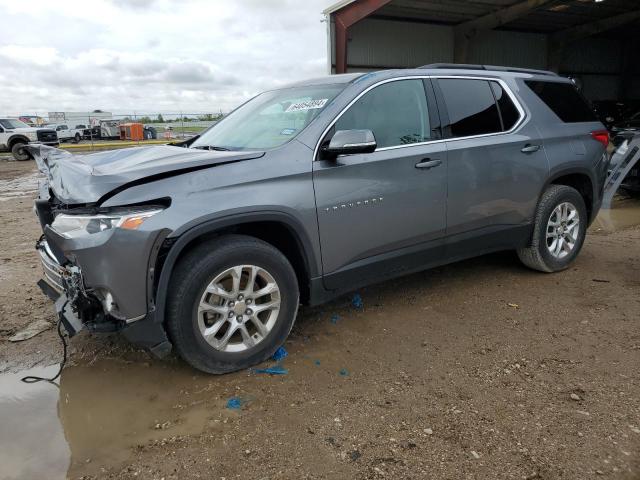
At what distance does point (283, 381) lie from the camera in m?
3.08

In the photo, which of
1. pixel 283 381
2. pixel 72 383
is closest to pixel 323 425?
pixel 283 381

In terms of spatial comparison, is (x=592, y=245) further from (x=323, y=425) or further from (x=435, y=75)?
(x=323, y=425)

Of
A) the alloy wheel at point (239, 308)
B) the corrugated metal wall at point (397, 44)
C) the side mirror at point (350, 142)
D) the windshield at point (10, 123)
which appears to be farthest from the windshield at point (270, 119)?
the windshield at point (10, 123)

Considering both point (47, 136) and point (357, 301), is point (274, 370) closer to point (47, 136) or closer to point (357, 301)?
point (357, 301)

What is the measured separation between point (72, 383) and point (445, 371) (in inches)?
89.8

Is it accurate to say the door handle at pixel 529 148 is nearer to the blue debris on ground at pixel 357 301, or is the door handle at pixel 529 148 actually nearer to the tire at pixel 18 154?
the blue debris on ground at pixel 357 301

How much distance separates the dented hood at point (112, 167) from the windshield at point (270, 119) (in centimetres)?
40

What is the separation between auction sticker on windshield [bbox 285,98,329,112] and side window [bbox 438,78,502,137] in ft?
3.32

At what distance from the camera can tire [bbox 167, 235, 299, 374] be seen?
9.34 feet

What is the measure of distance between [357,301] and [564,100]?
9.01 ft

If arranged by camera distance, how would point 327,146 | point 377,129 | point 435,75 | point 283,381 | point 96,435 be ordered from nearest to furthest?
point 96,435 < point 283,381 < point 327,146 < point 377,129 < point 435,75

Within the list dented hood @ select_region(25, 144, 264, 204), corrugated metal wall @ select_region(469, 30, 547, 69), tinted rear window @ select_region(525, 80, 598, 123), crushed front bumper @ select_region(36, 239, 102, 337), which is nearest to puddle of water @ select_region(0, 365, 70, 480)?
crushed front bumper @ select_region(36, 239, 102, 337)

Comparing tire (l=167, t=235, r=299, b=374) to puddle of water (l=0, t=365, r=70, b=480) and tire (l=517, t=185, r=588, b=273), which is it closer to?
puddle of water (l=0, t=365, r=70, b=480)

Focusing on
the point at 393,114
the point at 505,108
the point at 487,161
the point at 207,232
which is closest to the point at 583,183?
the point at 505,108
